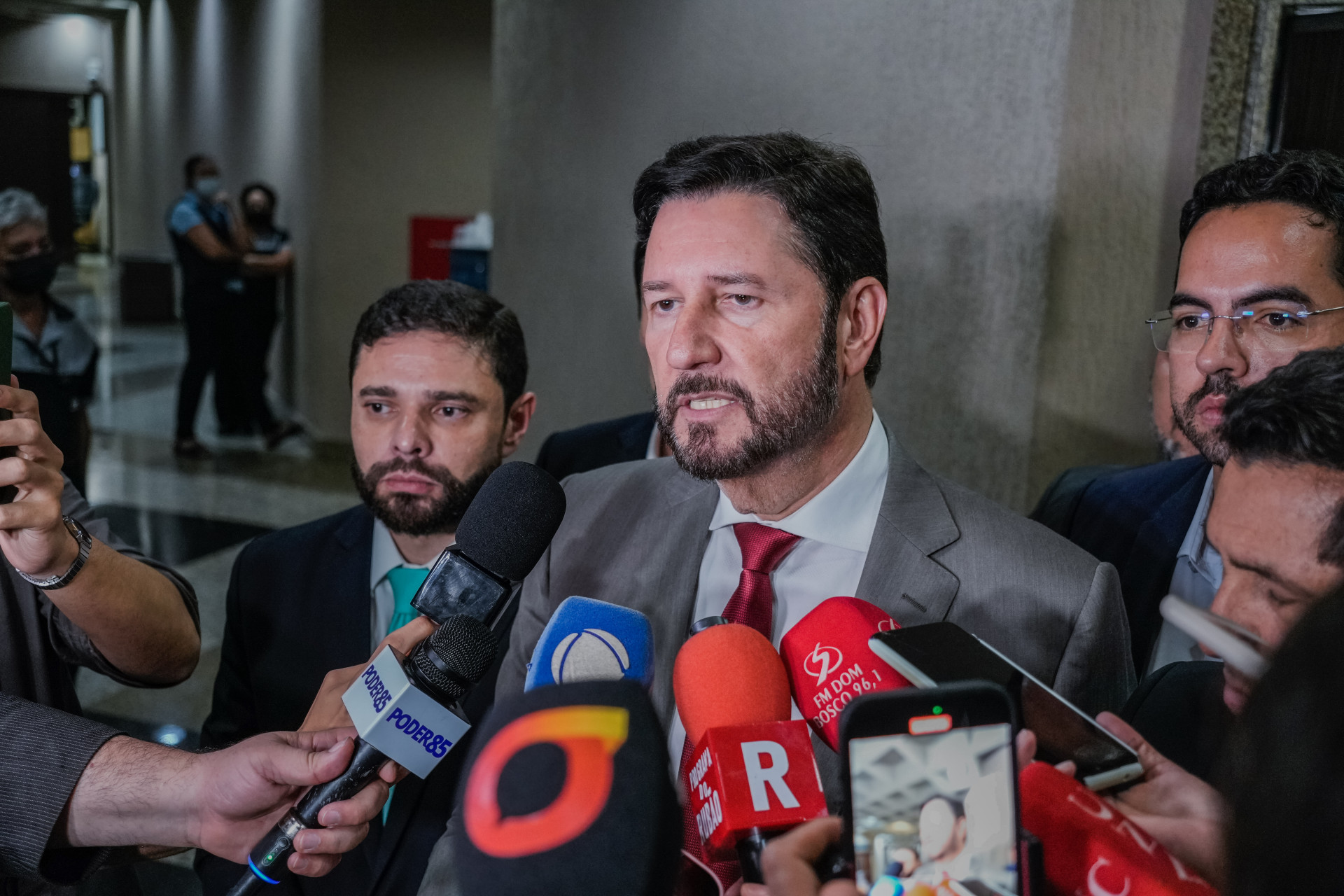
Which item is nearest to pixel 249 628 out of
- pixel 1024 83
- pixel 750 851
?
pixel 750 851

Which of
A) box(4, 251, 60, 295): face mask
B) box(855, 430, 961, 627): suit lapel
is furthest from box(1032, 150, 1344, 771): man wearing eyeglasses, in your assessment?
box(4, 251, 60, 295): face mask

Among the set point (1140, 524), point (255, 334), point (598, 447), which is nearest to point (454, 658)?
point (1140, 524)

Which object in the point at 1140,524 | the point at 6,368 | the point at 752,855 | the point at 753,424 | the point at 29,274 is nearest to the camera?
the point at 752,855

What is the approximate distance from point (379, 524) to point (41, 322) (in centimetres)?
244

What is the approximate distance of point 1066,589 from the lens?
4.31 ft

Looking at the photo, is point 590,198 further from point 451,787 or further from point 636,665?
point 636,665

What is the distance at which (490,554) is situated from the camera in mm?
1106

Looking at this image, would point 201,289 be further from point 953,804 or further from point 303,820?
point 953,804

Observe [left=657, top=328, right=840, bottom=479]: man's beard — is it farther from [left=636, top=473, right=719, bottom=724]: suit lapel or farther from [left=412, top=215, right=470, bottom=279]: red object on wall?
[left=412, top=215, right=470, bottom=279]: red object on wall

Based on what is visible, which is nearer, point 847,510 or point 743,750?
point 743,750

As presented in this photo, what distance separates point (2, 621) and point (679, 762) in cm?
90

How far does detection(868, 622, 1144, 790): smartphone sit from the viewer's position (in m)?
0.83

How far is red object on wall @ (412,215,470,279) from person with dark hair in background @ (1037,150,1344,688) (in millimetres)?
5648

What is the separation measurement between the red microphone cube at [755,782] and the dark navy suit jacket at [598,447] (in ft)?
5.85
